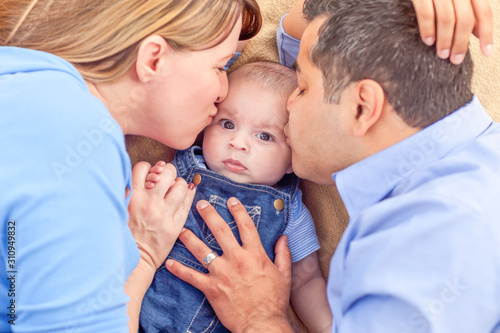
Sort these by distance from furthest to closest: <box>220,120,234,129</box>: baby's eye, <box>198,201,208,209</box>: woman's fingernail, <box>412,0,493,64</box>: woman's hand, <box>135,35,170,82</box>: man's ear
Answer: <box>220,120,234,129</box>: baby's eye < <box>198,201,208,209</box>: woman's fingernail < <box>135,35,170,82</box>: man's ear < <box>412,0,493,64</box>: woman's hand

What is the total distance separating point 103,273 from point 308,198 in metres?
0.90

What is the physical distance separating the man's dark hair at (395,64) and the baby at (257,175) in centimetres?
35

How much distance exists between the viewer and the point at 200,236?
1.51 metres

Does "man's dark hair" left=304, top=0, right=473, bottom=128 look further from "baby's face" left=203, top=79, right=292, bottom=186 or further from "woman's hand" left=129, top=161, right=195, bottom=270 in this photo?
"woman's hand" left=129, top=161, right=195, bottom=270

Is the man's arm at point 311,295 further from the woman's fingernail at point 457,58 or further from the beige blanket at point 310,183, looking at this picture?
the woman's fingernail at point 457,58

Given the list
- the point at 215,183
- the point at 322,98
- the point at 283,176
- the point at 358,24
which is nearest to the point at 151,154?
the point at 215,183

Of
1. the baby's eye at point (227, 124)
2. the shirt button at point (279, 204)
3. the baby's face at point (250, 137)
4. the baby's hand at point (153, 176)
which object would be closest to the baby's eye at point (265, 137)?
the baby's face at point (250, 137)

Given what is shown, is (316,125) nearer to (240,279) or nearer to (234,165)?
(234,165)

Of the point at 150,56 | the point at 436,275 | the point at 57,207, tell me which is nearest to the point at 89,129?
the point at 57,207

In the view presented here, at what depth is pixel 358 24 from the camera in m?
1.23

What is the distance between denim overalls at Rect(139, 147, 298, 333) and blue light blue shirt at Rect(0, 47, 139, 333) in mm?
352

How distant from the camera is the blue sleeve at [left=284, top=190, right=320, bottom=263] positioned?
5.24 feet

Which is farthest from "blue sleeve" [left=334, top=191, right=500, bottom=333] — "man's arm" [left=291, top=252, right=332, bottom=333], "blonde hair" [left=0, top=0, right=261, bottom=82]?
"blonde hair" [left=0, top=0, right=261, bottom=82]

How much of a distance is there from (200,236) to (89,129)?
62cm
